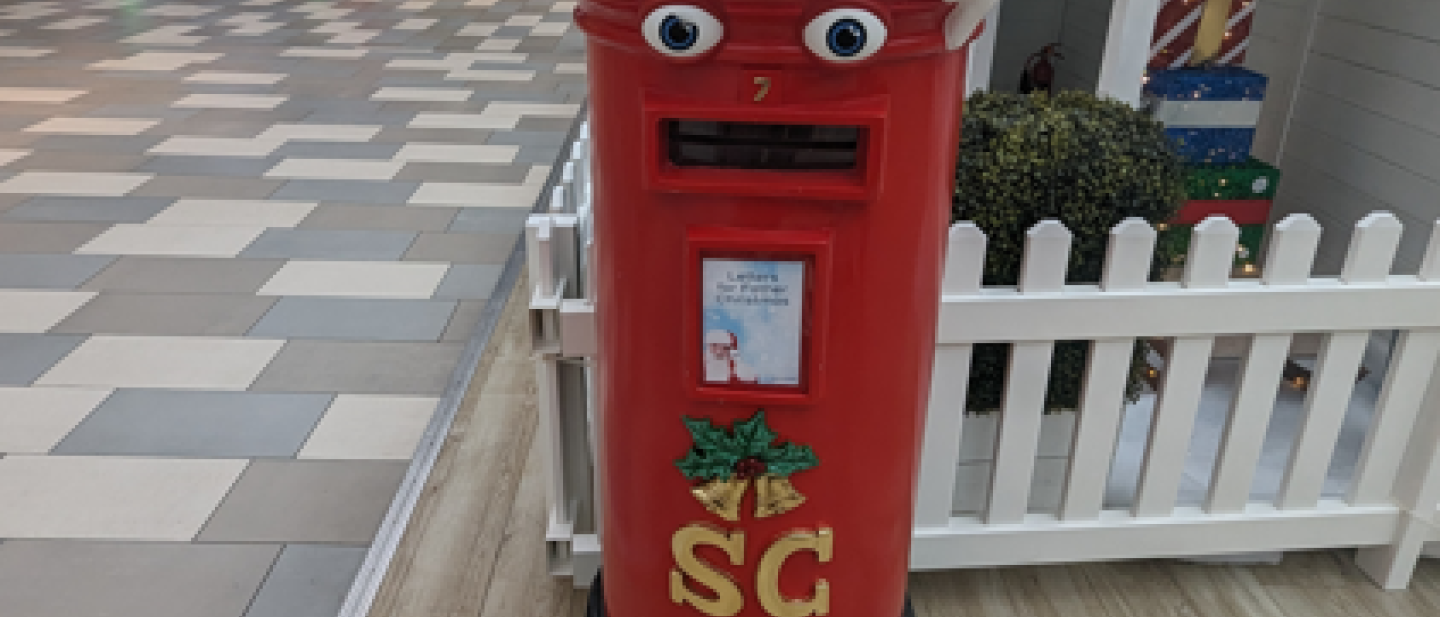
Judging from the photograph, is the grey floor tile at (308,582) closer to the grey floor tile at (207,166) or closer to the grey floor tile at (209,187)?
the grey floor tile at (209,187)

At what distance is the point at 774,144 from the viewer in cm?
134

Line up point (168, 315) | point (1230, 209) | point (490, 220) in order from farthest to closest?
point (490, 220)
point (1230, 209)
point (168, 315)

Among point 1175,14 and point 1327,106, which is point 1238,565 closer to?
point 1327,106

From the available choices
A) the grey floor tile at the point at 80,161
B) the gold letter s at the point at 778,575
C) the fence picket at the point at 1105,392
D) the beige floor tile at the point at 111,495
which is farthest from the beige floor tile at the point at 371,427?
the grey floor tile at the point at 80,161

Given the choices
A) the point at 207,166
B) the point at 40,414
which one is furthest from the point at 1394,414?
the point at 207,166

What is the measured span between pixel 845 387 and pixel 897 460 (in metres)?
0.19

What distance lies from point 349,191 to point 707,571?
3.86 m

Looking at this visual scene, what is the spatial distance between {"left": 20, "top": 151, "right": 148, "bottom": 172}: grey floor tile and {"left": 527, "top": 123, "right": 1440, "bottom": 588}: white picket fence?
3.88 meters

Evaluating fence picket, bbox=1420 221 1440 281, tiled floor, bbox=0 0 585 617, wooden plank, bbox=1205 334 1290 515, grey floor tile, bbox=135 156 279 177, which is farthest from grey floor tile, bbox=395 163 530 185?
fence picket, bbox=1420 221 1440 281

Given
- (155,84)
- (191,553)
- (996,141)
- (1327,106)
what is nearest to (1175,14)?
(1327,106)

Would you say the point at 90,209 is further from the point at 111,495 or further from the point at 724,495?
the point at 724,495

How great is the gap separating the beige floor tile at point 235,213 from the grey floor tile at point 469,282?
1.00m

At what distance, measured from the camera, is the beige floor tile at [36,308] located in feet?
11.5

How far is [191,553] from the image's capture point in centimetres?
243
